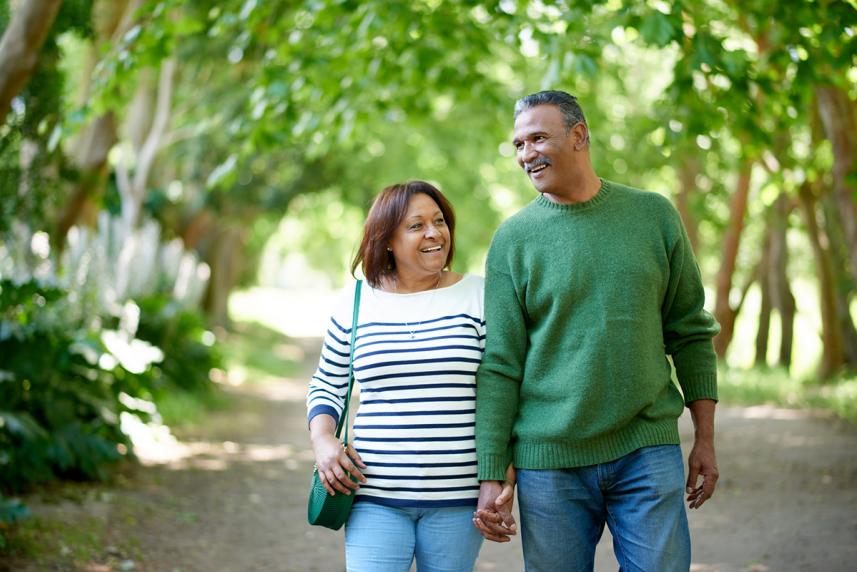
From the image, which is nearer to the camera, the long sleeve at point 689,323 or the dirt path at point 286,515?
the long sleeve at point 689,323

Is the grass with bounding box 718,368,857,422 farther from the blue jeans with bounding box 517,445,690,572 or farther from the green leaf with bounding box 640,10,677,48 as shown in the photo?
the blue jeans with bounding box 517,445,690,572

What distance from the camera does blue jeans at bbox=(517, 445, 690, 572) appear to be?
10.1 feet

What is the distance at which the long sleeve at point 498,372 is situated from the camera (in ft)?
10.3

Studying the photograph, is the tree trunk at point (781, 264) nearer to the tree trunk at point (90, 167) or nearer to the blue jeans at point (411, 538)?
the tree trunk at point (90, 167)

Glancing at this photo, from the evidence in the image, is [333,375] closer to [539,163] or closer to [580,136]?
[539,163]

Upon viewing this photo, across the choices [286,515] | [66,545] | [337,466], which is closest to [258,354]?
[286,515]

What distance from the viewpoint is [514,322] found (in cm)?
323

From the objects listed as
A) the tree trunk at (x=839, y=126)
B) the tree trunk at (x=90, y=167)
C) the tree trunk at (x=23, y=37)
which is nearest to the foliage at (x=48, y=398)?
the tree trunk at (x=23, y=37)

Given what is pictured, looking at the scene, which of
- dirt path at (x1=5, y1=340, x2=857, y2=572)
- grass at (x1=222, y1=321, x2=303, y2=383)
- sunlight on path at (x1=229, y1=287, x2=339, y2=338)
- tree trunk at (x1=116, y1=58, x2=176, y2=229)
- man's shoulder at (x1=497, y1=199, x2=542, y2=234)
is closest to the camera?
man's shoulder at (x1=497, y1=199, x2=542, y2=234)

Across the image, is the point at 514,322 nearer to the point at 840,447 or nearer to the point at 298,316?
the point at 840,447

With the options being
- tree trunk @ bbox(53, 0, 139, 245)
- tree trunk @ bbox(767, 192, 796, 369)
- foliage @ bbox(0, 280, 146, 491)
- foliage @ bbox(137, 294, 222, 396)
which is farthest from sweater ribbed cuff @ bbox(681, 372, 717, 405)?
tree trunk @ bbox(767, 192, 796, 369)

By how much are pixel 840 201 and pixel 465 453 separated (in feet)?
26.1

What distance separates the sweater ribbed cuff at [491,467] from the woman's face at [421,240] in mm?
673

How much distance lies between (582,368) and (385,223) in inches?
34.0
